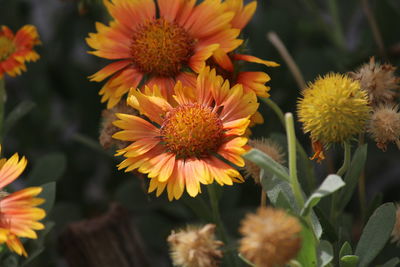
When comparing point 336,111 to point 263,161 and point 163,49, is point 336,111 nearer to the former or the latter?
point 263,161

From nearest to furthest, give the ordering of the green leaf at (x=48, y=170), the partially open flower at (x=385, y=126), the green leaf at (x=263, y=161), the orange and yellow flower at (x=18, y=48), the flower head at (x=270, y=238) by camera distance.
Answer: the flower head at (x=270, y=238)
the green leaf at (x=263, y=161)
the partially open flower at (x=385, y=126)
the orange and yellow flower at (x=18, y=48)
the green leaf at (x=48, y=170)

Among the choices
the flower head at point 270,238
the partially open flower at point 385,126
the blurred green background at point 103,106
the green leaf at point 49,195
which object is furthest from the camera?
Answer: the blurred green background at point 103,106

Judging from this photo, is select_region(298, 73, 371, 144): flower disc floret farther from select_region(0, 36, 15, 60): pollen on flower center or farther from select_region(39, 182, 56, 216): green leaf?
select_region(0, 36, 15, 60): pollen on flower center

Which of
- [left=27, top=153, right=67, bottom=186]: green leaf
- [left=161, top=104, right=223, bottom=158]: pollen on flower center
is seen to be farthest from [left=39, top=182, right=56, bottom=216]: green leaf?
[left=27, top=153, right=67, bottom=186]: green leaf

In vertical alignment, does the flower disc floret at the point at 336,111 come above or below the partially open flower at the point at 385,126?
above

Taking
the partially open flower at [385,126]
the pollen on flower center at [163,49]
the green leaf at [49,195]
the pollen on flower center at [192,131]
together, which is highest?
the pollen on flower center at [163,49]

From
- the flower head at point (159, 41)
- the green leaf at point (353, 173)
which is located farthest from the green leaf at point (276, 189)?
the flower head at point (159, 41)

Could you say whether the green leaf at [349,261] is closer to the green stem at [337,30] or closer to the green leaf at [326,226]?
the green leaf at [326,226]
